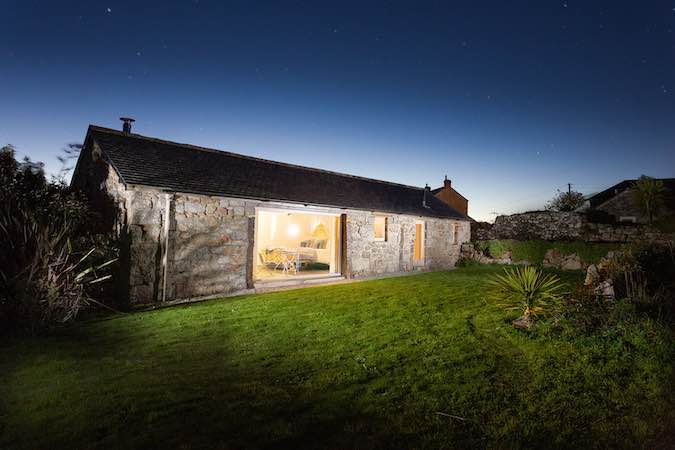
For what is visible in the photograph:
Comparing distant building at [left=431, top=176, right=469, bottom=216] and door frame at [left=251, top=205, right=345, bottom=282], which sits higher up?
distant building at [left=431, top=176, right=469, bottom=216]

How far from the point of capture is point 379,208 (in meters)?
13.1

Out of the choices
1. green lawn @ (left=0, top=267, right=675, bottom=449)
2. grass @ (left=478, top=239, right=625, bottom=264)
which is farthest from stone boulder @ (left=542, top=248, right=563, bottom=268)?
green lawn @ (left=0, top=267, right=675, bottom=449)

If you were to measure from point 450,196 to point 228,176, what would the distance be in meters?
26.3

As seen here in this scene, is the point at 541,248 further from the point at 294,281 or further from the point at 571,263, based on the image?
the point at 294,281

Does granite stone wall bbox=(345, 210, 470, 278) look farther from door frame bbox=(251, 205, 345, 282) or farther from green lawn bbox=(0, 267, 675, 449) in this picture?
green lawn bbox=(0, 267, 675, 449)

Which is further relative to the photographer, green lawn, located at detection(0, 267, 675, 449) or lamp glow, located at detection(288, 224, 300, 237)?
lamp glow, located at detection(288, 224, 300, 237)

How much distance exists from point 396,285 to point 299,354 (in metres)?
6.57

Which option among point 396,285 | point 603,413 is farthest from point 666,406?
point 396,285

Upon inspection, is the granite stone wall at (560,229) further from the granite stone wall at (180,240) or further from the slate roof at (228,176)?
the granite stone wall at (180,240)

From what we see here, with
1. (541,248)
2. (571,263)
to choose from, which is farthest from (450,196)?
(571,263)

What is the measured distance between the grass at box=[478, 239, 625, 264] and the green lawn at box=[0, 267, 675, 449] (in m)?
11.5

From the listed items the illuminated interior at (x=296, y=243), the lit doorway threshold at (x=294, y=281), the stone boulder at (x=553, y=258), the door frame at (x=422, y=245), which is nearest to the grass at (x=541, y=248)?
the stone boulder at (x=553, y=258)

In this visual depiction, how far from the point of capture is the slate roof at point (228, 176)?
8.41 metres

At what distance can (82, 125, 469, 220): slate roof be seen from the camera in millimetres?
8414
